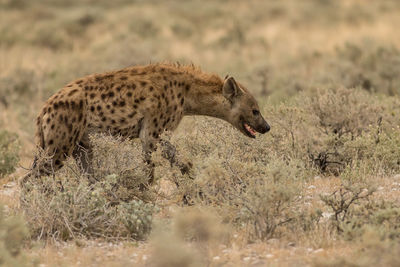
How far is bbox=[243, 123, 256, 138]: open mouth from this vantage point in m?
8.80

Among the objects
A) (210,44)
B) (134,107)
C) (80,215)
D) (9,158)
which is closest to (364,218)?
(80,215)

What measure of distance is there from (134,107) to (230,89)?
4.38 ft

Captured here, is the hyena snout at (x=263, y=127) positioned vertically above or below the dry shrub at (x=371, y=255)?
above

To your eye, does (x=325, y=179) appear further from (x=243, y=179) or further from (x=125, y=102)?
(x=125, y=102)

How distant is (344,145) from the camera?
982 cm

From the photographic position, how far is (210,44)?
79.5 ft

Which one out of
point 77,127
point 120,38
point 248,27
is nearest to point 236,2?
point 248,27

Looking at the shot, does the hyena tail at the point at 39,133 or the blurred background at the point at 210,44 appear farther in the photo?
the blurred background at the point at 210,44

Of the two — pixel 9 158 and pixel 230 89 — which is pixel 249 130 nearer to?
pixel 230 89

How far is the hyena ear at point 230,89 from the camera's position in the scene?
8695 mm

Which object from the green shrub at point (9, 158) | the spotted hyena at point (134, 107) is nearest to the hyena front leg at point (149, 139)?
the spotted hyena at point (134, 107)

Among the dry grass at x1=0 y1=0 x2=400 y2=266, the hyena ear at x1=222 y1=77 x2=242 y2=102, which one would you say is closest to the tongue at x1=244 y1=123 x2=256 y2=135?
the dry grass at x1=0 y1=0 x2=400 y2=266

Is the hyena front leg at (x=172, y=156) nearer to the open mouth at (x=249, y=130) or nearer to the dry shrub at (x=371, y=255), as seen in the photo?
the open mouth at (x=249, y=130)

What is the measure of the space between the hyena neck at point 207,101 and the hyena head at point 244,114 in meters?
0.07
